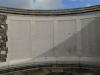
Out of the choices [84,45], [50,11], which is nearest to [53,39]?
[50,11]

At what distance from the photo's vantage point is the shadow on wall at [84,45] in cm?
850

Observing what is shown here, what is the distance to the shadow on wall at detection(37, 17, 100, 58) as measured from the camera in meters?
8.50

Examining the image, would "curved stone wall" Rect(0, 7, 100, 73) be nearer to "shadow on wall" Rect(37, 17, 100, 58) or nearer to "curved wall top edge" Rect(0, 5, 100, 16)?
"shadow on wall" Rect(37, 17, 100, 58)

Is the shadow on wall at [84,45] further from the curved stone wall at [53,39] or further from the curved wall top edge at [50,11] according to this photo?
the curved wall top edge at [50,11]

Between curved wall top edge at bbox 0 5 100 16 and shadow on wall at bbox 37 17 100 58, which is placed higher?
curved wall top edge at bbox 0 5 100 16

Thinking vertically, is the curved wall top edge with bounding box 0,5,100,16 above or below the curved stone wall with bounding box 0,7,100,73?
above

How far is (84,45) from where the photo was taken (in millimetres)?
8789

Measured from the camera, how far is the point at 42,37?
9438mm

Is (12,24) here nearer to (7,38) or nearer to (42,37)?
(7,38)

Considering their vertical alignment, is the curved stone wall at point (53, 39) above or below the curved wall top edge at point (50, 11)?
below

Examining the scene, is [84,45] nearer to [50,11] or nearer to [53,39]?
[53,39]

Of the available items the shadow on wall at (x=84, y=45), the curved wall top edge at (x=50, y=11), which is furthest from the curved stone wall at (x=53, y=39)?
the curved wall top edge at (x=50, y=11)

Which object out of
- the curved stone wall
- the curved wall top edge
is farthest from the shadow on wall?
the curved wall top edge

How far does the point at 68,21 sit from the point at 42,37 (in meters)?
1.54
